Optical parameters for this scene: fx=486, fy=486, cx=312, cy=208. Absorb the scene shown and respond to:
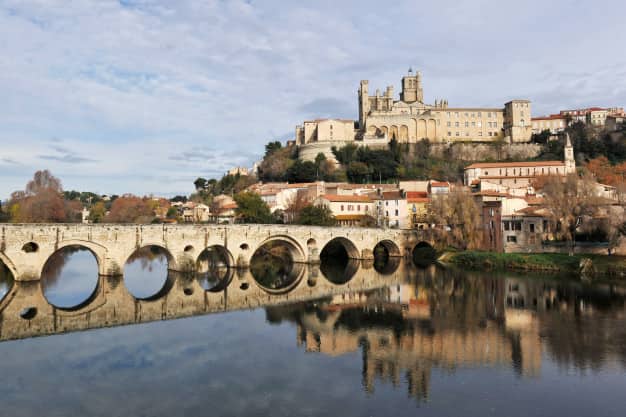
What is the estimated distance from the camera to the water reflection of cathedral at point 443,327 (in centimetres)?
1638

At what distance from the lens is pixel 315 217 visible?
48031 millimetres

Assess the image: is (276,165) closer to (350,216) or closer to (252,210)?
(350,216)

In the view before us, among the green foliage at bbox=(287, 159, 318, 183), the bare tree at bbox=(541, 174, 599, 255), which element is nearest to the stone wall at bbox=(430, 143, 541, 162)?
the green foliage at bbox=(287, 159, 318, 183)

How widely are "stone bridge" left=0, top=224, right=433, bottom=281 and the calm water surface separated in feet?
6.49

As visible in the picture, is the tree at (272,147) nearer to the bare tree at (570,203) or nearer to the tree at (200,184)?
the tree at (200,184)

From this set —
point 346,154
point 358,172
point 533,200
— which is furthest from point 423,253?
point 346,154

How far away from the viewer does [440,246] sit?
46.1 metres

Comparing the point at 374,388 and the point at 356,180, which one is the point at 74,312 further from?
the point at 356,180

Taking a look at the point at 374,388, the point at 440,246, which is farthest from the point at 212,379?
the point at 440,246

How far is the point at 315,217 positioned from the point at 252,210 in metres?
7.04

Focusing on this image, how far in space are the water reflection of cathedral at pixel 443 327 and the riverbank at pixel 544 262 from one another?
526cm

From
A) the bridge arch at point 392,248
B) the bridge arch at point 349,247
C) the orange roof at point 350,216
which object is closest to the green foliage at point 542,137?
the orange roof at point 350,216

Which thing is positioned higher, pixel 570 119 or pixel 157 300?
pixel 570 119

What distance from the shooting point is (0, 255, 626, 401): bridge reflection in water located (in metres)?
16.9
